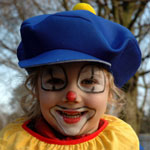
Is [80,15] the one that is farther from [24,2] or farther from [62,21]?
[24,2]

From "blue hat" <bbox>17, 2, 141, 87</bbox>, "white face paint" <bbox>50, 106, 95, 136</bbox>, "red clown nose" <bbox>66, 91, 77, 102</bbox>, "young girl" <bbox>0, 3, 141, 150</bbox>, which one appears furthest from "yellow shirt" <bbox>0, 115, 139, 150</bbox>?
"blue hat" <bbox>17, 2, 141, 87</bbox>

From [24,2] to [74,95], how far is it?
4685 mm

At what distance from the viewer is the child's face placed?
1335 mm

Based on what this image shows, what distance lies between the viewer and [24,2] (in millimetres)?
5457

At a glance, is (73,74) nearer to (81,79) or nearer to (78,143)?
(81,79)

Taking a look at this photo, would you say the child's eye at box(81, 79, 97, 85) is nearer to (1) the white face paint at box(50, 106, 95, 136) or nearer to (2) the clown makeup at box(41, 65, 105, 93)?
(2) the clown makeup at box(41, 65, 105, 93)

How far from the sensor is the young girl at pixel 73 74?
129 cm

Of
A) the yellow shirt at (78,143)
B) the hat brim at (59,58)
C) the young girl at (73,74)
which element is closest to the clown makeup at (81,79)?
the young girl at (73,74)

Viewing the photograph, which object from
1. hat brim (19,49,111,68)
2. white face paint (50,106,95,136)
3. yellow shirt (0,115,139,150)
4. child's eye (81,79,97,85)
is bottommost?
yellow shirt (0,115,139,150)

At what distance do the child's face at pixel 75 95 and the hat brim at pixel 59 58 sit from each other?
0.10m

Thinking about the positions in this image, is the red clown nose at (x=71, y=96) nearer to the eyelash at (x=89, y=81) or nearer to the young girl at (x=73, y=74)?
the young girl at (x=73, y=74)

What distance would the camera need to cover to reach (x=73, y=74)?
A: 1.34 m

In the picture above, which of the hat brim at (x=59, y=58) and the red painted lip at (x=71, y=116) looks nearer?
the hat brim at (x=59, y=58)

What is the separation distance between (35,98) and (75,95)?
589 millimetres
